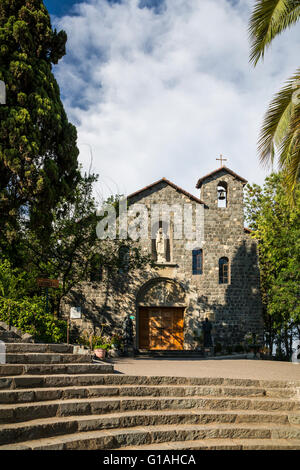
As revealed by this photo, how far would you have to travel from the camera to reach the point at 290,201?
7566 mm

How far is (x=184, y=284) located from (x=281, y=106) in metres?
13.7

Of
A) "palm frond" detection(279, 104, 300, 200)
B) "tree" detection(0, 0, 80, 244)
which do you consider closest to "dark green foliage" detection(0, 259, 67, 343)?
"tree" detection(0, 0, 80, 244)

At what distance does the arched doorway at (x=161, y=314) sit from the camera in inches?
765

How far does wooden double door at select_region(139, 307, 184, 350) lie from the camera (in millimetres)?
19328

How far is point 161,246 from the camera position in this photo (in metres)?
20.1

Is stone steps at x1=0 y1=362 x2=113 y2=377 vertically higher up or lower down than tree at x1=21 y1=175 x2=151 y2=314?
lower down

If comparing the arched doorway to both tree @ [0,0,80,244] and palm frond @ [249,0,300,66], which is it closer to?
tree @ [0,0,80,244]

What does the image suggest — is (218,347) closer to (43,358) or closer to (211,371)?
(211,371)

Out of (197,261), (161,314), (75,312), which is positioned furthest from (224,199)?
(75,312)

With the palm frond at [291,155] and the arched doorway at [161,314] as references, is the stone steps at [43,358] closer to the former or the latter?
the palm frond at [291,155]

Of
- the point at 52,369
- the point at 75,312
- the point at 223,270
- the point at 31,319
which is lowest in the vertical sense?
the point at 75,312

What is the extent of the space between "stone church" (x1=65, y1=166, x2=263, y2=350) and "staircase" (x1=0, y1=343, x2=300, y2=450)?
39.5 ft
